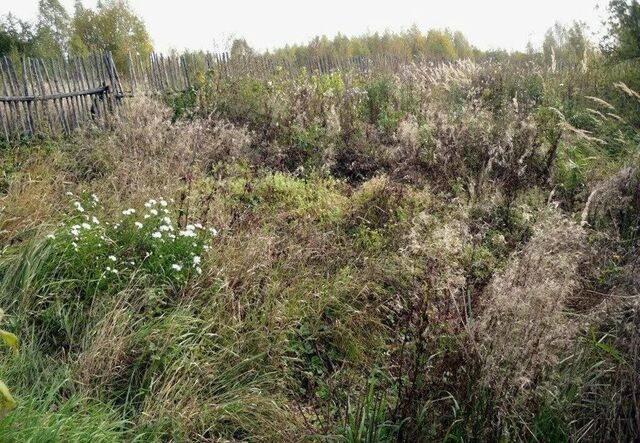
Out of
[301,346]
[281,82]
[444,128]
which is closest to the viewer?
[301,346]

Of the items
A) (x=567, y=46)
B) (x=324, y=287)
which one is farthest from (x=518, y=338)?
(x=567, y=46)

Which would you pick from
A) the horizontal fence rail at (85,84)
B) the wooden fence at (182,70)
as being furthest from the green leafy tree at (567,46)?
the wooden fence at (182,70)

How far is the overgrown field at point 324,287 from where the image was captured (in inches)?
106

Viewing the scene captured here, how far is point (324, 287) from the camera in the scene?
4.31 metres

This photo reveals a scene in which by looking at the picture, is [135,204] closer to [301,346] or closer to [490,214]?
[301,346]

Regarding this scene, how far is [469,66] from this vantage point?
12141 millimetres

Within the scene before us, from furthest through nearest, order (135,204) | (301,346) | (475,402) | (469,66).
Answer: (469,66), (135,204), (301,346), (475,402)

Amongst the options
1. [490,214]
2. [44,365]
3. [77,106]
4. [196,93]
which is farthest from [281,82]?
[44,365]

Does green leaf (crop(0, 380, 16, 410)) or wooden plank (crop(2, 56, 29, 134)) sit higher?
wooden plank (crop(2, 56, 29, 134))

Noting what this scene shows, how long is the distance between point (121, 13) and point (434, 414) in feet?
96.9

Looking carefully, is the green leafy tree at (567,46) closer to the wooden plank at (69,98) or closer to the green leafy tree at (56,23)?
the wooden plank at (69,98)

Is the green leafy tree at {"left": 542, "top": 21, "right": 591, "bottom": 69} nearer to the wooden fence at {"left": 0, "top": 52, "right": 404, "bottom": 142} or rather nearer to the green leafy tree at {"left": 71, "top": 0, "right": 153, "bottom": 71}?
the wooden fence at {"left": 0, "top": 52, "right": 404, "bottom": 142}

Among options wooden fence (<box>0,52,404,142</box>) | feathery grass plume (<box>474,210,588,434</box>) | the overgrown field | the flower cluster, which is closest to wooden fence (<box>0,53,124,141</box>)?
wooden fence (<box>0,52,404,142</box>)

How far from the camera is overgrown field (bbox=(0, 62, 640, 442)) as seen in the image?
269 cm
